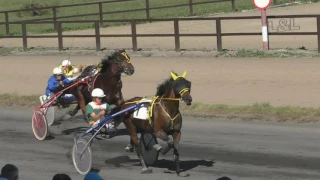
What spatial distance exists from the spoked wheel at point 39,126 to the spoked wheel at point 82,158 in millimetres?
2822

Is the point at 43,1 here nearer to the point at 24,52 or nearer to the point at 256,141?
the point at 24,52

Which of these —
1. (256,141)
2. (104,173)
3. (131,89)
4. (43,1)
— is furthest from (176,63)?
(43,1)

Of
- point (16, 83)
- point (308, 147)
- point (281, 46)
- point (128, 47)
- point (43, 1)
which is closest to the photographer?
point (308, 147)

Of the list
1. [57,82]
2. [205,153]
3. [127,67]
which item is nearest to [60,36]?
[57,82]

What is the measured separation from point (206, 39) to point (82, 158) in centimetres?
1776

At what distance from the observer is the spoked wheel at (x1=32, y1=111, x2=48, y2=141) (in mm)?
14594

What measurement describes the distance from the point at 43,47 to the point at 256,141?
17.2 metres

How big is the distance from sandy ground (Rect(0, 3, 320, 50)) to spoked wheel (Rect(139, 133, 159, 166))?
42.5 ft

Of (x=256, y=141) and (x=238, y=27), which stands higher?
(x=238, y=27)

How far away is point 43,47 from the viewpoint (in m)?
29.5

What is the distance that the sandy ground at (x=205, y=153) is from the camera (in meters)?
11.6

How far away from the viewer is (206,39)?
29062 millimetres

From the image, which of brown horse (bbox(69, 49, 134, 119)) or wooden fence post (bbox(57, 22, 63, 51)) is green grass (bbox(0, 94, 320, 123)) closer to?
brown horse (bbox(69, 49, 134, 119))

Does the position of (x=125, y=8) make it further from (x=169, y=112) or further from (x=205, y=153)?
(x=169, y=112)
